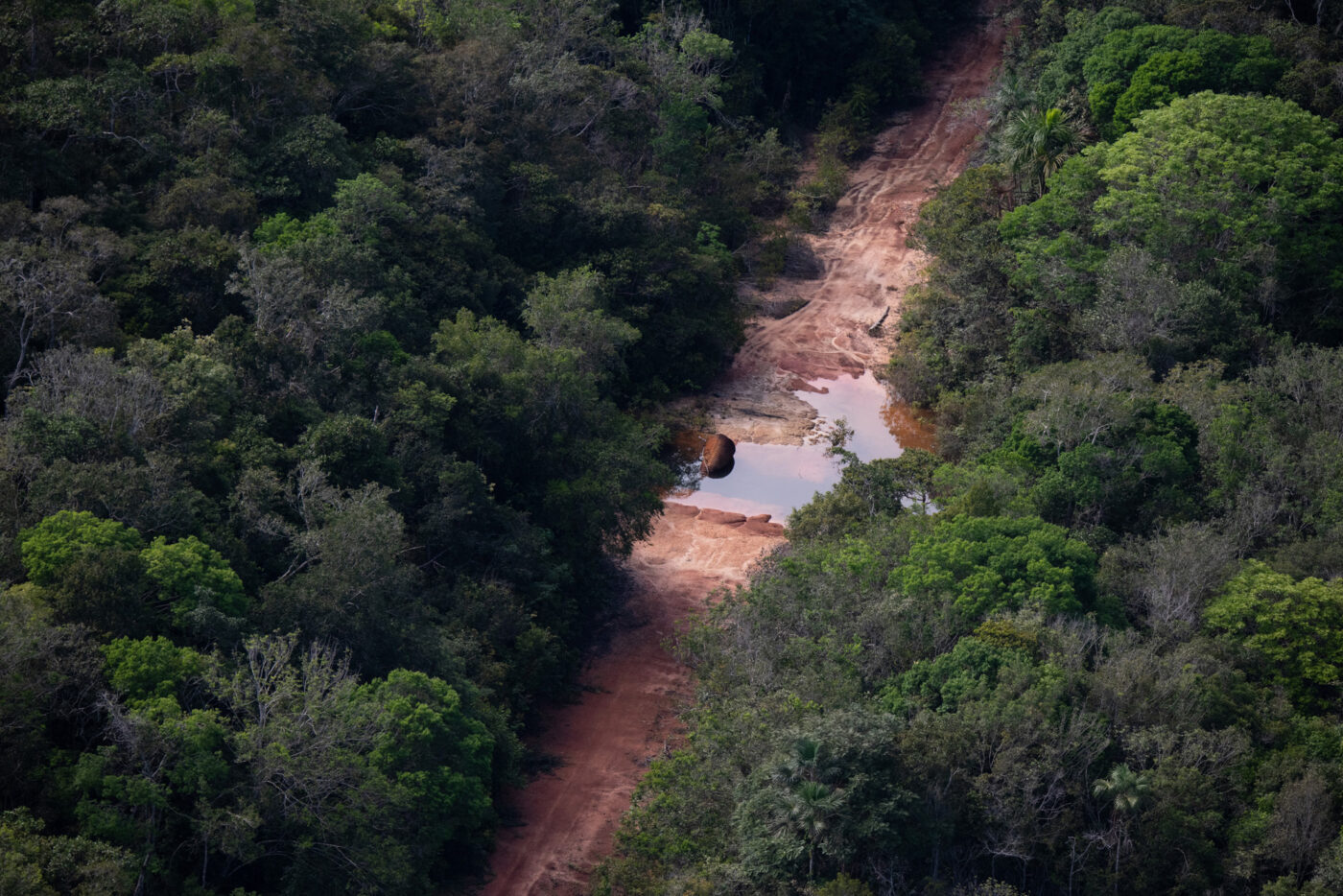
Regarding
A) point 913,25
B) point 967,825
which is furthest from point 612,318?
point 913,25

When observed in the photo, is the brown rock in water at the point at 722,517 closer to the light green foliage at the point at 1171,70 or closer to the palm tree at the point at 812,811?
the light green foliage at the point at 1171,70

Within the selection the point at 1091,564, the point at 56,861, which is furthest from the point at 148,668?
the point at 1091,564

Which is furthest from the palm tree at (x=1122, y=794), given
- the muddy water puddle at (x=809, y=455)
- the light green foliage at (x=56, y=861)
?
the muddy water puddle at (x=809, y=455)

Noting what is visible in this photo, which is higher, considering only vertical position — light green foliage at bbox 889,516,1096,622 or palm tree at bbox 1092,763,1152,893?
light green foliage at bbox 889,516,1096,622

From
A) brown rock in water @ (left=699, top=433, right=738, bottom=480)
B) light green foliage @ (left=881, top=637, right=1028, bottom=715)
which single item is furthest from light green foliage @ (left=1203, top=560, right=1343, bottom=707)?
brown rock in water @ (left=699, top=433, right=738, bottom=480)

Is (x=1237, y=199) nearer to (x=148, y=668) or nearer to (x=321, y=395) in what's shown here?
(x=321, y=395)

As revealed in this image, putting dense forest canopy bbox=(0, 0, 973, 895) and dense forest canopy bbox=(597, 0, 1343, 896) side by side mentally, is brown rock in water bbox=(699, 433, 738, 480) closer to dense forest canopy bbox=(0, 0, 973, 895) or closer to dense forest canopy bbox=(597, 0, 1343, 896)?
dense forest canopy bbox=(0, 0, 973, 895)
